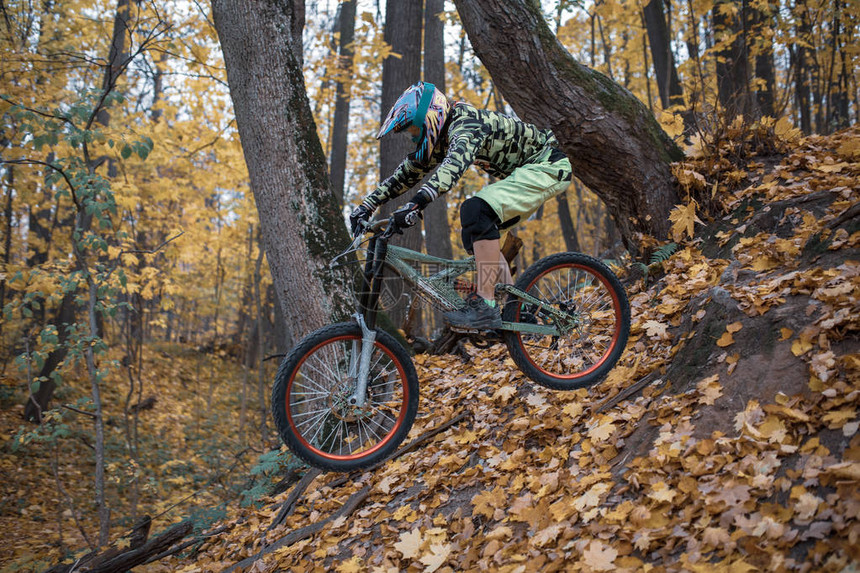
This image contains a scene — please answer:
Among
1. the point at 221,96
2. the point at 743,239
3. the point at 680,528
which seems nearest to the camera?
the point at 680,528

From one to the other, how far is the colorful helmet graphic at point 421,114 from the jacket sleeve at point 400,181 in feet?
0.47

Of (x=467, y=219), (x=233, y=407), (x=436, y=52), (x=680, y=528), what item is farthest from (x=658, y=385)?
(x=233, y=407)

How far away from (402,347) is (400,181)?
3.97 feet

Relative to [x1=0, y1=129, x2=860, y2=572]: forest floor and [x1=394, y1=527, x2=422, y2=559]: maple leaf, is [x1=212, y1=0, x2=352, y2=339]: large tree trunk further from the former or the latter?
[x1=394, y1=527, x2=422, y2=559]: maple leaf

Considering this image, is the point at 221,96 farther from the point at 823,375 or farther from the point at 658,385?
the point at 823,375

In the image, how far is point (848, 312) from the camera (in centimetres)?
294

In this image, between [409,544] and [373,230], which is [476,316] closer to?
[373,230]

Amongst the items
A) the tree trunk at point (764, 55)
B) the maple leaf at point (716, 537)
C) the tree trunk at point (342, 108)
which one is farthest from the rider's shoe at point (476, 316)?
the tree trunk at point (342, 108)

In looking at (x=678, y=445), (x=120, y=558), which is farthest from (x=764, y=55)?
(x=120, y=558)

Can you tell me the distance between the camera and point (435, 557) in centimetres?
313

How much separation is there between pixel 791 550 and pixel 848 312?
1528mm

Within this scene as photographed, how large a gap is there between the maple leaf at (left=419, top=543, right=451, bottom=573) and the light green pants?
2.15 meters

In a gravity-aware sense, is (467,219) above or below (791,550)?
above

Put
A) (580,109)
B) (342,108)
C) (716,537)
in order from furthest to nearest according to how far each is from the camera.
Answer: (342,108) < (580,109) < (716,537)
